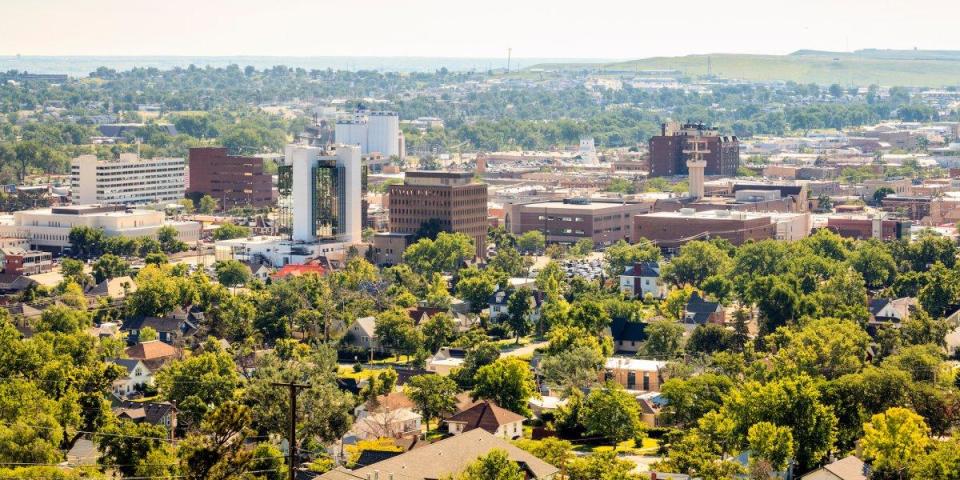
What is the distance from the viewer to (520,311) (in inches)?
2253

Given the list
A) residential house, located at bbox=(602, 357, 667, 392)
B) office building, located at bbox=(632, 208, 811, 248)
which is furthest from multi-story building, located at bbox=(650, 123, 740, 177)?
residential house, located at bbox=(602, 357, 667, 392)

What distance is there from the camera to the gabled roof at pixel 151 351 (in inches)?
1955

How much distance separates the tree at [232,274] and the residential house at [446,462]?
108 feet

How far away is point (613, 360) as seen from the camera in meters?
49.6

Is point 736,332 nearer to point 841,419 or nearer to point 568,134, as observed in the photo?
point 841,419

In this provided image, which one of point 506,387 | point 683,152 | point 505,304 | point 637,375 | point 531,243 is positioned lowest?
point 637,375

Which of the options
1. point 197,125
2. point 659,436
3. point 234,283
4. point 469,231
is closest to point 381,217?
point 469,231

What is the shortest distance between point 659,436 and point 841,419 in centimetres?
437

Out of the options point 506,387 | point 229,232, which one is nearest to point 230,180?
point 229,232

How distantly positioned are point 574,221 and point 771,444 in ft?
175

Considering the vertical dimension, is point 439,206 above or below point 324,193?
below

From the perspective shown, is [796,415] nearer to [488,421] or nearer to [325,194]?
[488,421]

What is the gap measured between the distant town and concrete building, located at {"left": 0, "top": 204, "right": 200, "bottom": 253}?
13 centimetres

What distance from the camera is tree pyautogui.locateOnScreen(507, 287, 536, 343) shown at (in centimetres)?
5688
